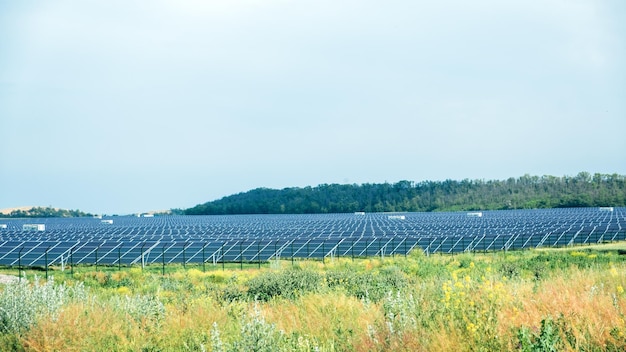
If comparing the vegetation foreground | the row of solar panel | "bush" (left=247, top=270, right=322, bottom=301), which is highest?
the vegetation foreground

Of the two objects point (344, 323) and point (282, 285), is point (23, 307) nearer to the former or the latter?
point (344, 323)

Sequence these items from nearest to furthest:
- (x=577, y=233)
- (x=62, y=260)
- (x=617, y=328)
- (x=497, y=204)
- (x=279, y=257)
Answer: (x=617, y=328), (x=62, y=260), (x=279, y=257), (x=577, y=233), (x=497, y=204)

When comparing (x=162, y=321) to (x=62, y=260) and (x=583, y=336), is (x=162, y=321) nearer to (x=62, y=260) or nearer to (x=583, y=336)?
(x=583, y=336)

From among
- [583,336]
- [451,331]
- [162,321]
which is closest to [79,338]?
[162,321]

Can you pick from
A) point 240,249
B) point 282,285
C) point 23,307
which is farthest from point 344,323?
point 240,249

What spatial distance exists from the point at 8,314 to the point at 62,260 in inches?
1205

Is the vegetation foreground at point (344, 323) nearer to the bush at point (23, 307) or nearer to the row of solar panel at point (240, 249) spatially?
the bush at point (23, 307)

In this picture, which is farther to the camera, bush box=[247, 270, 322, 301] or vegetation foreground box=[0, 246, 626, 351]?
bush box=[247, 270, 322, 301]

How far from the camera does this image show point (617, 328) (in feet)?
25.8

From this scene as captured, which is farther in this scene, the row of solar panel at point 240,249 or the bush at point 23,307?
the row of solar panel at point 240,249

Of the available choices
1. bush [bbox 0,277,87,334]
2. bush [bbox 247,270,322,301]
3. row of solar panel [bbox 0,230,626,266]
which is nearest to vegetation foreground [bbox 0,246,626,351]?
bush [bbox 0,277,87,334]

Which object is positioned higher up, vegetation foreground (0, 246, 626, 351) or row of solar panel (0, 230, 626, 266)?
vegetation foreground (0, 246, 626, 351)

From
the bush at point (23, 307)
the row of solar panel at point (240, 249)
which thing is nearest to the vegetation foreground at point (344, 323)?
the bush at point (23, 307)

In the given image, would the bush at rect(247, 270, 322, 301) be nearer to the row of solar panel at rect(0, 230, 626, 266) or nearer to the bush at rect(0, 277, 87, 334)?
the bush at rect(0, 277, 87, 334)
